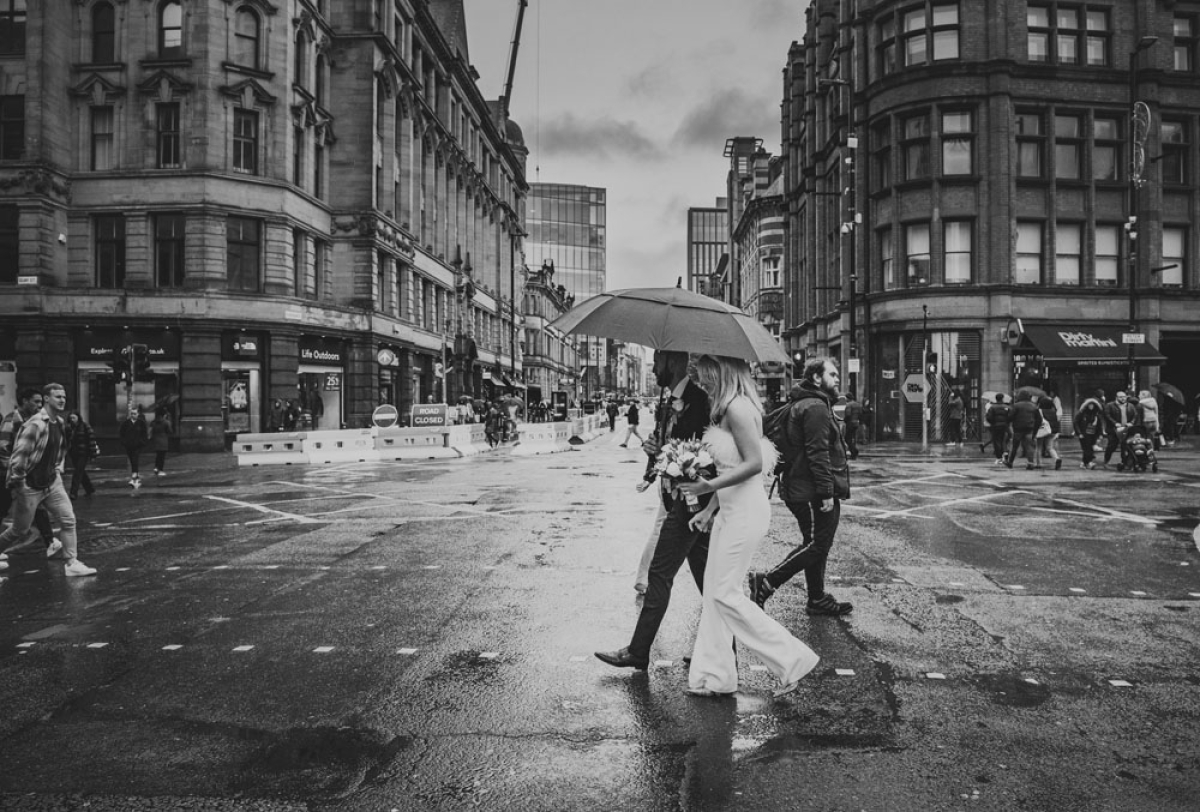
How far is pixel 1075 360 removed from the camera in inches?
→ 1228

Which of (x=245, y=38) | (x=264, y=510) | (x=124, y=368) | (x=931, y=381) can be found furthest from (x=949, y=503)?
(x=245, y=38)

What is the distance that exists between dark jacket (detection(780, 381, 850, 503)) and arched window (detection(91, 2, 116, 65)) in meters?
34.9

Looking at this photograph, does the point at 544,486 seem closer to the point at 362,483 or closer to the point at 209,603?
the point at 362,483

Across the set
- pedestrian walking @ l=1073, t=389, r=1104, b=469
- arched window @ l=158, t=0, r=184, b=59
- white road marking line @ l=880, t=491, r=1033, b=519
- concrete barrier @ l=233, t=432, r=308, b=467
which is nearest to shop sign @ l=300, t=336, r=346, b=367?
concrete barrier @ l=233, t=432, r=308, b=467

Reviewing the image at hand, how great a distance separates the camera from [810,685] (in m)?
4.97

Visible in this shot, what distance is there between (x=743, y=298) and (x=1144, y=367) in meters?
54.7

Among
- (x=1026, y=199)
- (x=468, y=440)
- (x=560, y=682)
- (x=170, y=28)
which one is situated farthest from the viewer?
(x=1026, y=199)

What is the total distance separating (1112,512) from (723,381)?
1069cm

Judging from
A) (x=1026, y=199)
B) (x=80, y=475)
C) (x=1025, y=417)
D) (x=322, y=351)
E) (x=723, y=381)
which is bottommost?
(x=80, y=475)

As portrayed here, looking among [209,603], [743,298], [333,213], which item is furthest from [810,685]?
[743,298]

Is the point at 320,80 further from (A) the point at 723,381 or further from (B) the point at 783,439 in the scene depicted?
(A) the point at 723,381

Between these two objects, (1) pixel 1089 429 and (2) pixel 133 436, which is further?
(1) pixel 1089 429

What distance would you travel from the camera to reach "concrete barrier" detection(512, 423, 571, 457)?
29.3 metres

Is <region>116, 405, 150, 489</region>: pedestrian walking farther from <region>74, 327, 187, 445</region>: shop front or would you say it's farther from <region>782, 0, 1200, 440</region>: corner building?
<region>782, 0, 1200, 440</region>: corner building
